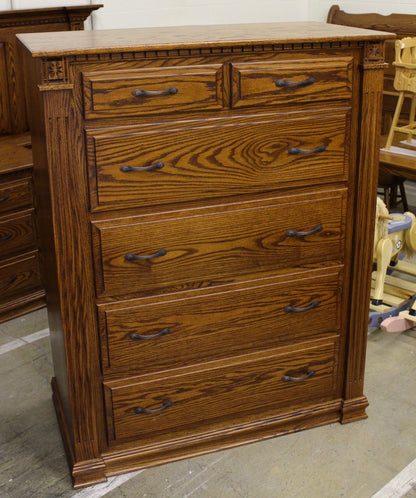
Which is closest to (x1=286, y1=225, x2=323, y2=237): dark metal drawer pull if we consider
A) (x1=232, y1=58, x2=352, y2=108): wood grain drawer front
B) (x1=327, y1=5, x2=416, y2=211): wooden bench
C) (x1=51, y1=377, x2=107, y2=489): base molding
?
(x1=232, y1=58, x2=352, y2=108): wood grain drawer front

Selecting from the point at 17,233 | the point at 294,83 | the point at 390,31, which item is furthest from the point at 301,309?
the point at 390,31

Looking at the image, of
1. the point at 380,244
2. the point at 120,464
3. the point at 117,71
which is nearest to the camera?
the point at 117,71

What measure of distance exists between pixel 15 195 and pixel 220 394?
1.62 metres

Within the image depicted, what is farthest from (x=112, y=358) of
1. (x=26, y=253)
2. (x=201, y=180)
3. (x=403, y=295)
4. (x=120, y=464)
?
(x=403, y=295)

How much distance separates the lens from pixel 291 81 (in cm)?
221

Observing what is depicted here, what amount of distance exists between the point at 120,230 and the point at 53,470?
96cm

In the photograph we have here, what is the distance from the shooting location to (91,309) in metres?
2.25

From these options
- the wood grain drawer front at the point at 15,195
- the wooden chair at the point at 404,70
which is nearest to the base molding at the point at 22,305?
the wood grain drawer front at the point at 15,195

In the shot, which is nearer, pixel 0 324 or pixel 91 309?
pixel 91 309

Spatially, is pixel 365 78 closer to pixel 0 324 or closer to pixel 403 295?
pixel 403 295

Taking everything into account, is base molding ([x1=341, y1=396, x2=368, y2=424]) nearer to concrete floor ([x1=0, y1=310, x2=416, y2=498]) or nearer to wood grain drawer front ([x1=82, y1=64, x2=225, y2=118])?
concrete floor ([x1=0, y1=310, x2=416, y2=498])

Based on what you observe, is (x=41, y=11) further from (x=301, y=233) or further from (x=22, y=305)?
(x=301, y=233)

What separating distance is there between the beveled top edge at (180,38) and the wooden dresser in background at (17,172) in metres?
1.31

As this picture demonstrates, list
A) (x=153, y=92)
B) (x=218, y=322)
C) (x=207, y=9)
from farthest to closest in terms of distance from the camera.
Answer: (x=207, y=9), (x=218, y=322), (x=153, y=92)
